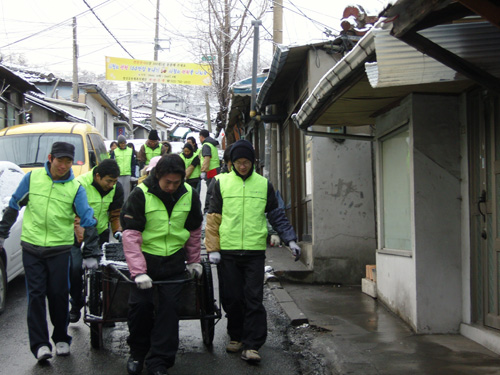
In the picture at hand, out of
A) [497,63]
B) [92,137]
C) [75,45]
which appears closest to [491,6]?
[497,63]

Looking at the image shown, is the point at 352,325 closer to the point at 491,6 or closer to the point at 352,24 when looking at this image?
the point at 491,6

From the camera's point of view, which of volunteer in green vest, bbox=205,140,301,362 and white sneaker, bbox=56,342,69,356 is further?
volunteer in green vest, bbox=205,140,301,362

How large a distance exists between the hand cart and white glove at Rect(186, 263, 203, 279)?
5 centimetres

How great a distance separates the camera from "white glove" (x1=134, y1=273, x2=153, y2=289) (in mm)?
4969

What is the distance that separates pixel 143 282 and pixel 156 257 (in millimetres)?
342

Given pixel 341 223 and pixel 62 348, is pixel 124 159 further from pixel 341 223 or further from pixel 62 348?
pixel 62 348

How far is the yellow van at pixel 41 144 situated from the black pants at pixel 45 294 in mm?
6892

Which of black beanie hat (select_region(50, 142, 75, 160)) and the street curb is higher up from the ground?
black beanie hat (select_region(50, 142, 75, 160))

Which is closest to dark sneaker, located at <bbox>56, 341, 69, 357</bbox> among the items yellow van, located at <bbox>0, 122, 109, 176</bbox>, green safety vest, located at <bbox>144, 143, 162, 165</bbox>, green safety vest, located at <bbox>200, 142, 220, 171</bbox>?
yellow van, located at <bbox>0, 122, 109, 176</bbox>

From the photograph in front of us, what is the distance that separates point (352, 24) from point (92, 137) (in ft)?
22.3

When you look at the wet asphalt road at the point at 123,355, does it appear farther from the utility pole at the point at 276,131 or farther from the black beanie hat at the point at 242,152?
the utility pole at the point at 276,131

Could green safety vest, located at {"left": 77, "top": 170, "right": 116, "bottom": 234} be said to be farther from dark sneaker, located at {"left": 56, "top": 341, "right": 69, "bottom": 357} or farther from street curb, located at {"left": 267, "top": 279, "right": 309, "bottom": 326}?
street curb, located at {"left": 267, "top": 279, "right": 309, "bottom": 326}

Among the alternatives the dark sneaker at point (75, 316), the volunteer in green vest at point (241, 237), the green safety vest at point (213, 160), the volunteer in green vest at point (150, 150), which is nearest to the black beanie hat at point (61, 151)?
the volunteer in green vest at point (241, 237)

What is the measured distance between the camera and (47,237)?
5.67 metres
